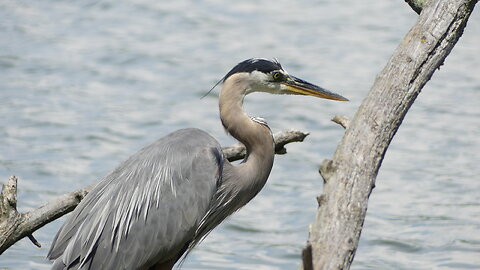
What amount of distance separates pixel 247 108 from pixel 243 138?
5585mm

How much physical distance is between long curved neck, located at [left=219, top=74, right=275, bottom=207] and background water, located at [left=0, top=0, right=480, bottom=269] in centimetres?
205

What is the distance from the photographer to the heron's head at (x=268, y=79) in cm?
532

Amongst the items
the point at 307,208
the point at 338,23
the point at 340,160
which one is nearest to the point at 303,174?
the point at 307,208

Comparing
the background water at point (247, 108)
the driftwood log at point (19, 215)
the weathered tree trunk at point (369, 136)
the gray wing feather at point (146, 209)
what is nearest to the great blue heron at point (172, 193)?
the gray wing feather at point (146, 209)

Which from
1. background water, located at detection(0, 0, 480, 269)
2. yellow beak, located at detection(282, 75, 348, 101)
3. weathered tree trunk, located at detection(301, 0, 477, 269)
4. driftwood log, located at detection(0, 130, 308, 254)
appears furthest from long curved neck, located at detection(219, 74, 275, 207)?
background water, located at detection(0, 0, 480, 269)

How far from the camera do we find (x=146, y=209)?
16.0ft

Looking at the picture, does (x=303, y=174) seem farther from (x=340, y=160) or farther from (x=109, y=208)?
(x=340, y=160)

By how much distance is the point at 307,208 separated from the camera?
848 centimetres

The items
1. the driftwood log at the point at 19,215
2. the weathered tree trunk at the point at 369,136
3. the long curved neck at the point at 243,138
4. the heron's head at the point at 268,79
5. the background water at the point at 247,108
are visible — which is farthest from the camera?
the background water at the point at 247,108

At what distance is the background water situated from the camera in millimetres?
7914

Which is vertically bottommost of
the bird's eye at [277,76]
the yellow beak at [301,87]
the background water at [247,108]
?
the background water at [247,108]

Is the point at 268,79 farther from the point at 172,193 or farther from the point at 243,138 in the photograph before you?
the point at 172,193

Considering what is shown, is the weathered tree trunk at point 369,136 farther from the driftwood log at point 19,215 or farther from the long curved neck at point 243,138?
the driftwood log at point 19,215

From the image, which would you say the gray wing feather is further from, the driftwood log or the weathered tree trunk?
the weathered tree trunk
